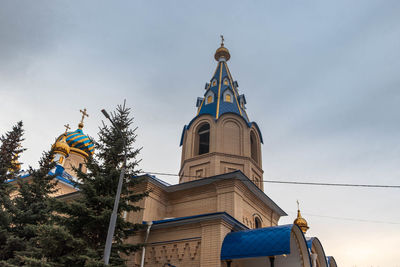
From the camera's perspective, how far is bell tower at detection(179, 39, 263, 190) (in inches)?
716

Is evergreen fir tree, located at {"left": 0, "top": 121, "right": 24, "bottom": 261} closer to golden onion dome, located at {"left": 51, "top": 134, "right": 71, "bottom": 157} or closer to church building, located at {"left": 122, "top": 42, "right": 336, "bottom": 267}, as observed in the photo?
church building, located at {"left": 122, "top": 42, "right": 336, "bottom": 267}

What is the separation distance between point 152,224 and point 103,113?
7.29 meters

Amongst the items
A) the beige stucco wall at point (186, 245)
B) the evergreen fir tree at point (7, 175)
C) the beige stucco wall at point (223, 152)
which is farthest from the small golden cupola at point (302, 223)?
the evergreen fir tree at point (7, 175)

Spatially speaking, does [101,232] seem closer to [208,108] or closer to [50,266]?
[50,266]

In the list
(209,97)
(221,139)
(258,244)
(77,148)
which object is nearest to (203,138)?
(221,139)

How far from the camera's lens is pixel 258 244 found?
41.1 ft

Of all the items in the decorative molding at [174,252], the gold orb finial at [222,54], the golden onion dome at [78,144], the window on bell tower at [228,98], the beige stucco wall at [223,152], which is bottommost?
the decorative molding at [174,252]

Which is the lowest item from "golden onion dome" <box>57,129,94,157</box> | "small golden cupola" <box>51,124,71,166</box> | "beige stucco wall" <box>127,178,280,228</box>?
"beige stucco wall" <box>127,178,280,228</box>

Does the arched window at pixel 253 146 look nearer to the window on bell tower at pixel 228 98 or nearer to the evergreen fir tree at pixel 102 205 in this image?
the window on bell tower at pixel 228 98

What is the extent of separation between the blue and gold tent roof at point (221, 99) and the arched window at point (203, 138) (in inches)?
31.3

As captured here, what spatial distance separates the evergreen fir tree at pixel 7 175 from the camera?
44.8 feet

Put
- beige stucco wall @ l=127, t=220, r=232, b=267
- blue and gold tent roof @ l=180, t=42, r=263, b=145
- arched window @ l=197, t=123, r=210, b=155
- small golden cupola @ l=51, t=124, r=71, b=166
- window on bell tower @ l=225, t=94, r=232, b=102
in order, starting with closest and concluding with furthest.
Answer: beige stucco wall @ l=127, t=220, r=232, b=267 < arched window @ l=197, t=123, r=210, b=155 < blue and gold tent roof @ l=180, t=42, r=263, b=145 < window on bell tower @ l=225, t=94, r=232, b=102 < small golden cupola @ l=51, t=124, r=71, b=166

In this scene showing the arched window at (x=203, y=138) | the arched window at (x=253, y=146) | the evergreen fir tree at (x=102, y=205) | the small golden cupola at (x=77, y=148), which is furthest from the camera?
the small golden cupola at (x=77, y=148)

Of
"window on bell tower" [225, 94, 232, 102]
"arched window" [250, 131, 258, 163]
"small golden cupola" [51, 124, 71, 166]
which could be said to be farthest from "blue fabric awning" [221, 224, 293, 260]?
"small golden cupola" [51, 124, 71, 166]
